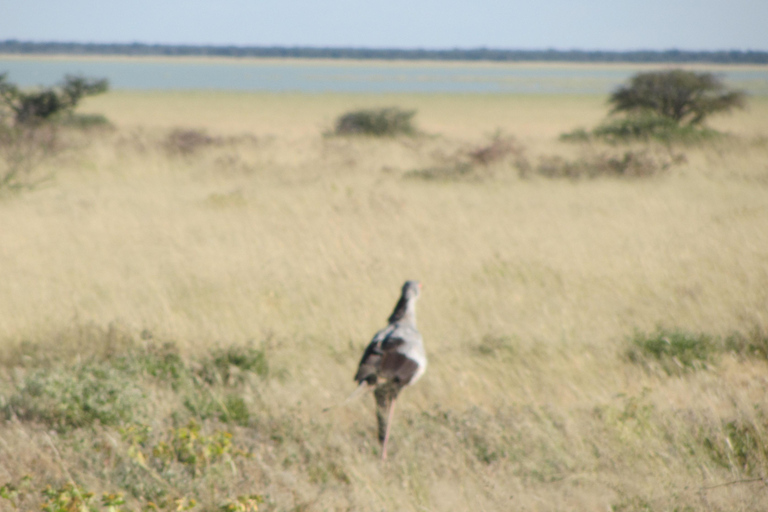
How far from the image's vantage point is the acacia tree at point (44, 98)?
64.8 feet

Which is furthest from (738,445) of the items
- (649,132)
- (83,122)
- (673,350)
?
(83,122)

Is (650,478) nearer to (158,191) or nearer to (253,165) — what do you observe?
(158,191)

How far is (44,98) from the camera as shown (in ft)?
71.4

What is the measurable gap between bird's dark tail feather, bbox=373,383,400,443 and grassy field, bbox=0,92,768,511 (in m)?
0.18

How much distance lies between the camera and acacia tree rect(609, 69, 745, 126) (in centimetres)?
2528

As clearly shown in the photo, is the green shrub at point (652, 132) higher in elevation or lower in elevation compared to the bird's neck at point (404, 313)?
higher

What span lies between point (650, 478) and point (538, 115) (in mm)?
45972

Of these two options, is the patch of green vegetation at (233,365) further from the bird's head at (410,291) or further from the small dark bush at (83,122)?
the small dark bush at (83,122)

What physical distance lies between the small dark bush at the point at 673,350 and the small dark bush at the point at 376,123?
19.3m

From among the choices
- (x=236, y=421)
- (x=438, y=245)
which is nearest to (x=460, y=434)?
(x=236, y=421)

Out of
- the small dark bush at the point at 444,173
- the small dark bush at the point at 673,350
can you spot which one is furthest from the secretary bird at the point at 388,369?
the small dark bush at the point at 444,173

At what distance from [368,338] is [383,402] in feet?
6.86

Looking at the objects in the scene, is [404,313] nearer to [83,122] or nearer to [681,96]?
[83,122]

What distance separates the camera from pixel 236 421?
14.4 ft
